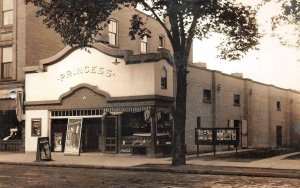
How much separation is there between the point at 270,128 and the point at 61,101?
2070 centimetres

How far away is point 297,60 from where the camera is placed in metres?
24.4

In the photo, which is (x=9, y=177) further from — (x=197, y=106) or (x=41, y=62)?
(x=197, y=106)

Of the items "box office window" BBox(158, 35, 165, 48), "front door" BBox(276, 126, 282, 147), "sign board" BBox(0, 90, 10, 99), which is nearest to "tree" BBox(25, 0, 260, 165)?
"sign board" BBox(0, 90, 10, 99)

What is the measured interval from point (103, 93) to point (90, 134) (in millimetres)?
3666

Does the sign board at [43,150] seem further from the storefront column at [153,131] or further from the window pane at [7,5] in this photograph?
the window pane at [7,5]

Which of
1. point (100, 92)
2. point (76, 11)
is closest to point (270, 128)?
point (100, 92)

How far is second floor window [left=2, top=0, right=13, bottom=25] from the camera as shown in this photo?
105 ft

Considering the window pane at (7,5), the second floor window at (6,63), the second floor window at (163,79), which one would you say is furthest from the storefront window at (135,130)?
the window pane at (7,5)

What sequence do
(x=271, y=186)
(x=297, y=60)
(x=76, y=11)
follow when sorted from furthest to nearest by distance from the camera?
(x=297, y=60) → (x=76, y=11) → (x=271, y=186)

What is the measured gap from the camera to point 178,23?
19.9 m

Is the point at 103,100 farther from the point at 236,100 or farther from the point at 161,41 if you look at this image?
the point at 161,41

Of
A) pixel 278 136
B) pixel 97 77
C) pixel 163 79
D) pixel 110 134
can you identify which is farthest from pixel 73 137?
pixel 278 136

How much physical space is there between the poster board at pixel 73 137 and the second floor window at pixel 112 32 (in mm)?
8737

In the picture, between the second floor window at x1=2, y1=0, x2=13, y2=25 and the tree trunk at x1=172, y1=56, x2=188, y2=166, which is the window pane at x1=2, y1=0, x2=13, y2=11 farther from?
the tree trunk at x1=172, y1=56, x2=188, y2=166
